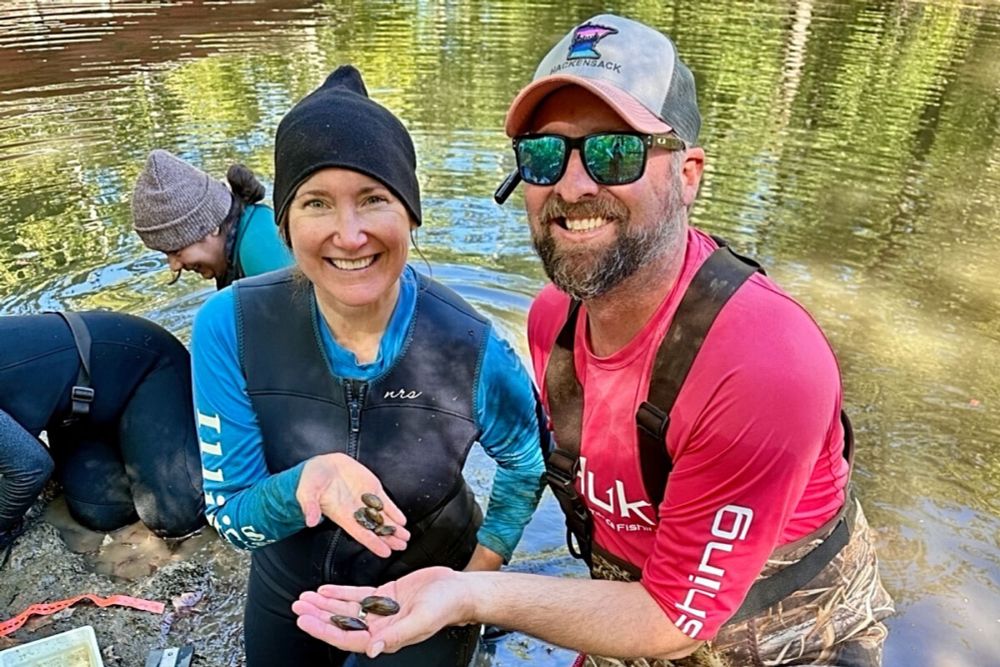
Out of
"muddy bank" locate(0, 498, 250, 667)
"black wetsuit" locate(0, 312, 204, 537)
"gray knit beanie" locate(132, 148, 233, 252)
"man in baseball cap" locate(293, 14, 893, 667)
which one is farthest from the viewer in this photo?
"gray knit beanie" locate(132, 148, 233, 252)

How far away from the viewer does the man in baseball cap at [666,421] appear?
6.77 feet

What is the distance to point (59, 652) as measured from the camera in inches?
126

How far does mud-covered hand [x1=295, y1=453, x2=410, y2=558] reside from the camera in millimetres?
2350

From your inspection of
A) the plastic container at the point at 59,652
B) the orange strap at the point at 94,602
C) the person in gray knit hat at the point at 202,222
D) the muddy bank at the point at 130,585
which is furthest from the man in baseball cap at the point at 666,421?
the person in gray knit hat at the point at 202,222

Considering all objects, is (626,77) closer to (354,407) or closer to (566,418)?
(566,418)

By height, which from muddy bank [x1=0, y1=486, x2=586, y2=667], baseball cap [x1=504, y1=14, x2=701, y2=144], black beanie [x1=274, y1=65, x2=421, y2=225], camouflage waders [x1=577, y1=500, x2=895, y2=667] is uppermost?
baseball cap [x1=504, y1=14, x2=701, y2=144]

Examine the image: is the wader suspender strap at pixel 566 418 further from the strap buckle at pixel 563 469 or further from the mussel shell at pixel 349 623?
the mussel shell at pixel 349 623

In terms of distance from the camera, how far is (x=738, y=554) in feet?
7.03

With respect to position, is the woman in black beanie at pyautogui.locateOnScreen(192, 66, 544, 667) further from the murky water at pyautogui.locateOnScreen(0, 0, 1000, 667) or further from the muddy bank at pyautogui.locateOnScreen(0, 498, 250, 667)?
the murky water at pyautogui.locateOnScreen(0, 0, 1000, 667)

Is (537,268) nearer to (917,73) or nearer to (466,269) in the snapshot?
(466,269)

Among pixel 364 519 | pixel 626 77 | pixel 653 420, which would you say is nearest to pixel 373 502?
pixel 364 519

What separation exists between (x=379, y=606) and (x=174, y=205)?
Result: 2972 millimetres

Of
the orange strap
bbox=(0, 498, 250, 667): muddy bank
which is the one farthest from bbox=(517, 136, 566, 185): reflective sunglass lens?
the orange strap

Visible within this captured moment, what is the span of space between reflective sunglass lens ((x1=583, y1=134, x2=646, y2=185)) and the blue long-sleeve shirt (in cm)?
83
